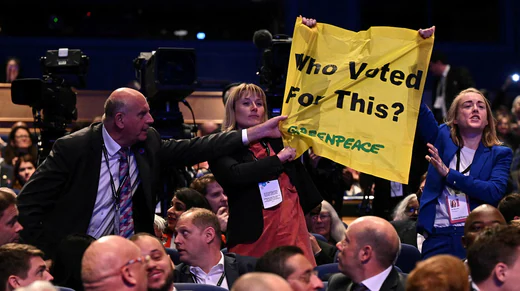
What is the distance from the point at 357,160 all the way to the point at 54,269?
1.73 meters

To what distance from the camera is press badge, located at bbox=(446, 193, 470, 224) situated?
5211 millimetres

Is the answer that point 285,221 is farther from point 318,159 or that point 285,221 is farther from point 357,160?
point 318,159

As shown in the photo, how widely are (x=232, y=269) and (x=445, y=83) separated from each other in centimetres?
639

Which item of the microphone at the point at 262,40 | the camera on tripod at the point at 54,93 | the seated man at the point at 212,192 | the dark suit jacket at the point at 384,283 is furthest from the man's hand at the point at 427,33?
the camera on tripod at the point at 54,93

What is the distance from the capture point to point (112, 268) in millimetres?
3236

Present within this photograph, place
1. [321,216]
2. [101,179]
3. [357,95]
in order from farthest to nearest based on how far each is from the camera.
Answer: [321,216] < [357,95] < [101,179]

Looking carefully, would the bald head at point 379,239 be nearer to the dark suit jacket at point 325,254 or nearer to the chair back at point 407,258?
the chair back at point 407,258

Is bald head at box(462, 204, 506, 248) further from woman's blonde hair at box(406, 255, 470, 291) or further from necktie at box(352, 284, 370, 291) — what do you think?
woman's blonde hair at box(406, 255, 470, 291)

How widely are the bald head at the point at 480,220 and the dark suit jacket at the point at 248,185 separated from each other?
2.69 feet

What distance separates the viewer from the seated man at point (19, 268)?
12.9 ft

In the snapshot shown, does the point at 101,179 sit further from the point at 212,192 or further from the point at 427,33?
the point at 427,33

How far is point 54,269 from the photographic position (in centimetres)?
456

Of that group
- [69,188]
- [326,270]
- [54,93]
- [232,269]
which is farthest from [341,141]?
[54,93]

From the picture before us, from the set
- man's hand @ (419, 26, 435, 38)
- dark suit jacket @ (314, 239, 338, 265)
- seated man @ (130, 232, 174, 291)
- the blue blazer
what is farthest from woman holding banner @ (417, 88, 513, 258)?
seated man @ (130, 232, 174, 291)
